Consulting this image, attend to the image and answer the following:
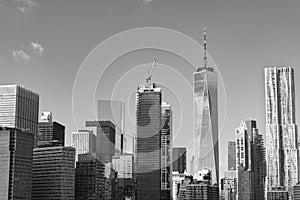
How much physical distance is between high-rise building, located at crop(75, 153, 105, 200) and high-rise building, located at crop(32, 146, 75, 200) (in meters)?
3.09

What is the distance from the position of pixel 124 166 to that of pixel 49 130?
35.4 ft

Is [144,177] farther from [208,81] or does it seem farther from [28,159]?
[28,159]

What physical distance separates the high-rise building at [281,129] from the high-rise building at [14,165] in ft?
177

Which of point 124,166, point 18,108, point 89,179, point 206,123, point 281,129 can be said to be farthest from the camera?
point 281,129

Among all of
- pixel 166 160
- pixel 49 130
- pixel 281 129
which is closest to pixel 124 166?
pixel 166 160

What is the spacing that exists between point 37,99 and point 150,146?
17.2m

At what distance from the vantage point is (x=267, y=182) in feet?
288

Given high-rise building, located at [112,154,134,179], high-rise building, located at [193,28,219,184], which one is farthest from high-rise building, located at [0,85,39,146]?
high-rise building, located at [193,28,219,184]

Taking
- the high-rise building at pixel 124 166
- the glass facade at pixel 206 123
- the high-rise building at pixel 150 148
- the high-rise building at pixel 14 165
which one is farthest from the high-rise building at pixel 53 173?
the glass facade at pixel 206 123

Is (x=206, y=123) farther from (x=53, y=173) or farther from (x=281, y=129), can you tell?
(x=281, y=129)

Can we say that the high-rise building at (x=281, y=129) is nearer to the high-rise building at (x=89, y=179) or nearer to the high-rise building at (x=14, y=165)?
the high-rise building at (x=89, y=179)

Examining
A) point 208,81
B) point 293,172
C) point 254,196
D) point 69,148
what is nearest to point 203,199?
point 208,81

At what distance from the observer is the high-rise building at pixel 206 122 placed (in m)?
61.5

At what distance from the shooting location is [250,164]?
88.2 meters
